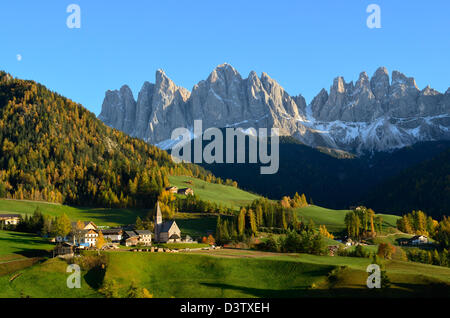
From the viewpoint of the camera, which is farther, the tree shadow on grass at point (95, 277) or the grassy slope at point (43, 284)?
the tree shadow on grass at point (95, 277)

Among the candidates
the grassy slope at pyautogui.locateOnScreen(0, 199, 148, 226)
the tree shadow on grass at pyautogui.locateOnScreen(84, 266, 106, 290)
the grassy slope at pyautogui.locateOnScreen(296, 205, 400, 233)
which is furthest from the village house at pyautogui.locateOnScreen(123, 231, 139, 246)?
the grassy slope at pyautogui.locateOnScreen(296, 205, 400, 233)

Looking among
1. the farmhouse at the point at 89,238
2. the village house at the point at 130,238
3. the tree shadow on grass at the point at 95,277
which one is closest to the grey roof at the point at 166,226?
the village house at the point at 130,238

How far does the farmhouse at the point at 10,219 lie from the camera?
431ft

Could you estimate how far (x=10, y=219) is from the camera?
438 ft

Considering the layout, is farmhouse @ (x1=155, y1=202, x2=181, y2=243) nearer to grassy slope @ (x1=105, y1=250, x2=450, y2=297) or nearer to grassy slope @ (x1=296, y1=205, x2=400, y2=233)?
grassy slope @ (x1=105, y1=250, x2=450, y2=297)

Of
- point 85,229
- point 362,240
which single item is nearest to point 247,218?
point 362,240

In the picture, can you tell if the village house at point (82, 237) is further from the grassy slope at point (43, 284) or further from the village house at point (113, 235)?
the grassy slope at point (43, 284)

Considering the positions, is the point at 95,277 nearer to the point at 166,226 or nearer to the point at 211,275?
the point at 211,275

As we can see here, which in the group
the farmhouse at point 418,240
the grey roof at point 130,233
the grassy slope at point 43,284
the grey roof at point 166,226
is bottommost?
the grassy slope at point 43,284

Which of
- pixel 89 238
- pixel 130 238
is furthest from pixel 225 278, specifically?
pixel 89 238

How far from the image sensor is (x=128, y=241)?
116125mm
